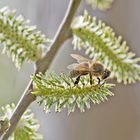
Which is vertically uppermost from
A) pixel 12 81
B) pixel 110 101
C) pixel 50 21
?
pixel 50 21

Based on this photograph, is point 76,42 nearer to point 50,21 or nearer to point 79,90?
point 79,90

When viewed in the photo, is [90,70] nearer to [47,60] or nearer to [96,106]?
[47,60]

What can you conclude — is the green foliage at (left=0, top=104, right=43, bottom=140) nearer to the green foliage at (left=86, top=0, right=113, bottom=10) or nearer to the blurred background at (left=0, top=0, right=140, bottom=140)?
the green foliage at (left=86, top=0, right=113, bottom=10)

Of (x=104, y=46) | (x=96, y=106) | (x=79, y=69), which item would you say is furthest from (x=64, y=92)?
(x=96, y=106)

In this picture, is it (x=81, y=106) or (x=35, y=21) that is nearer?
(x=81, y=106)

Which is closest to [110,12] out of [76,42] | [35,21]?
[35,21]

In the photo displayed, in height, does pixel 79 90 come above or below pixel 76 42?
below

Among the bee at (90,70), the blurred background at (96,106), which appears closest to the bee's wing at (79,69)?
the bee at (90,70)
